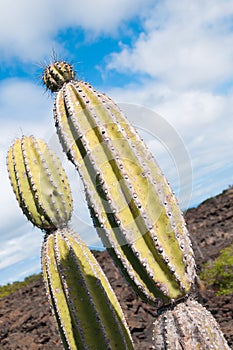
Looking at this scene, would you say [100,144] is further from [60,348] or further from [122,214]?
[60,348]

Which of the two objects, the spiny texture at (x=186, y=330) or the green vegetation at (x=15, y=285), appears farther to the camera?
the green vegetation at (x=15, y=285)

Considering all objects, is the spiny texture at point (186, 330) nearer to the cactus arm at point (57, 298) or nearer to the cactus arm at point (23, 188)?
the cactus arm at point (57, 298)

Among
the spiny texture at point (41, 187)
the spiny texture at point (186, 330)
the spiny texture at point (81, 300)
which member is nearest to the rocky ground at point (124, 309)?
the spiny texture at point (81, 300)

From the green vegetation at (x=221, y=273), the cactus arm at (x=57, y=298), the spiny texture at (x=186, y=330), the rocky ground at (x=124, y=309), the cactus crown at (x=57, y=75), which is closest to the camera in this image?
the spiny texture at (x=186, y=330)

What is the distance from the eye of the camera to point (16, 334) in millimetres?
7609

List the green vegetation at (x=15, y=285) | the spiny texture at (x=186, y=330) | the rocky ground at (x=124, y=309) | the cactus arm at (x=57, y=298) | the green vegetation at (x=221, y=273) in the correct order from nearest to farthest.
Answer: the spiny texture at (x=186, y=330) → the cactus arm at (x=57, y=298) → the rocky ground at (x=124, y=309) → the green vegetation at (x=221, y=273) → the green vegetation at (x=15, y=285)

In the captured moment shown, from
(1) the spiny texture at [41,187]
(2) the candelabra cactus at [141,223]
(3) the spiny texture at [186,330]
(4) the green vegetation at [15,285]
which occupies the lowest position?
(3) the spiny texture at [186,330]

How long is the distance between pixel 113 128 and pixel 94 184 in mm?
355

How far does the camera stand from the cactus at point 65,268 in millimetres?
3809

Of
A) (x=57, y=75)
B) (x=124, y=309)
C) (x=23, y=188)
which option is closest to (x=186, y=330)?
(x=57, y=75)

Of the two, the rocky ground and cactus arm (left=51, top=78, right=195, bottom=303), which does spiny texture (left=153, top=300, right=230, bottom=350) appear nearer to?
cactus arm (left=51, top=78, right=195, bottom=303)

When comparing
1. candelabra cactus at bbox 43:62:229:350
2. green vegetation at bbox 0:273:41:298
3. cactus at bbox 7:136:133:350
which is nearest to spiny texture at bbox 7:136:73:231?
cactus at bbox 7:136:133:350

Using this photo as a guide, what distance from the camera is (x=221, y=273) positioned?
7.55 m

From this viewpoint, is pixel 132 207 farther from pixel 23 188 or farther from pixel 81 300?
pixel 23 188
